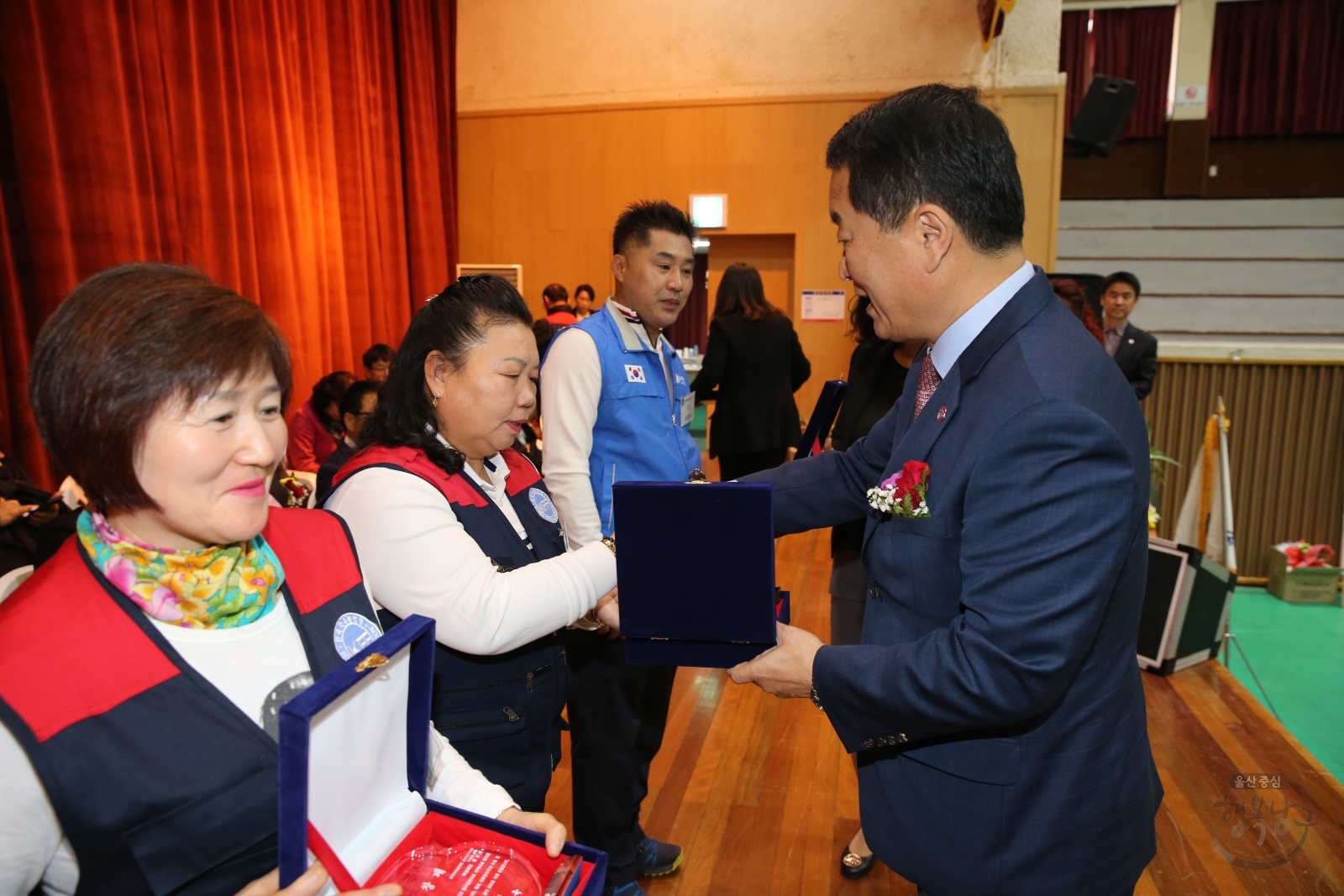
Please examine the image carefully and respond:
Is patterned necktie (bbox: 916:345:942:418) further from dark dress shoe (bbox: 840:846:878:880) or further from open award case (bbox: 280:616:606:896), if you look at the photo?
dark dress shoe (bbox: 840:846:878:880)

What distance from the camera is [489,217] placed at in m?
7.92

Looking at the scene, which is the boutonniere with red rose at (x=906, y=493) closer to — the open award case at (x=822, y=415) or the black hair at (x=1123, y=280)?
the open award case at (x=822, y=415)

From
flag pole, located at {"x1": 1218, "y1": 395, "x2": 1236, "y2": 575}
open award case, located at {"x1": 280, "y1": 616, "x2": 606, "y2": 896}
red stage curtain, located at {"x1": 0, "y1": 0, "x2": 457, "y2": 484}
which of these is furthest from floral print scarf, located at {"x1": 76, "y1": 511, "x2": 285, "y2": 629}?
Result: flag pole, located at {"x1": 1218, "y1": 395, "x2": 1236, "y2": 575}

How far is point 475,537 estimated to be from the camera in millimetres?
1284

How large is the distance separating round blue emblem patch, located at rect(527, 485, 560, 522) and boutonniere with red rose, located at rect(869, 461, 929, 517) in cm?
65

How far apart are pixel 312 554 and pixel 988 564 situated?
2.72 ft

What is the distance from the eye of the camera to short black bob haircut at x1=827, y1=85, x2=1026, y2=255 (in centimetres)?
102

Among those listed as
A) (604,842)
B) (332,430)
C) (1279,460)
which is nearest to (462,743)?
(604,842)

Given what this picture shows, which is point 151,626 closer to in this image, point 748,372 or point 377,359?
point 748,372

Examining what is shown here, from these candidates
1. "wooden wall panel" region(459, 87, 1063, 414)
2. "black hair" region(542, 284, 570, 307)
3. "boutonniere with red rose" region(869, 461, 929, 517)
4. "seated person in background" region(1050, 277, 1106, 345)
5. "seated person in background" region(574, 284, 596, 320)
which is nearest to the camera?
"boutonniere with red rose" region(869, 461, 929, 517)

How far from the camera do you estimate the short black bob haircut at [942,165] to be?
1.02 metres

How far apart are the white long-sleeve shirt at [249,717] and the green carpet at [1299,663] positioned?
3491 mm

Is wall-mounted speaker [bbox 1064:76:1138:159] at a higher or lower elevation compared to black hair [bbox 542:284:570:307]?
higher

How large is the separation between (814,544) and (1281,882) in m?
3.30
